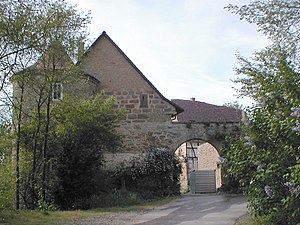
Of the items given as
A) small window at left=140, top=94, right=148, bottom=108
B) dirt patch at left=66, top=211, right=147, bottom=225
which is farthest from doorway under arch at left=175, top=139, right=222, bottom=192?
dirt patch at left=66, top=211, right=147, bottom=225

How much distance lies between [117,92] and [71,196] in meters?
8.14

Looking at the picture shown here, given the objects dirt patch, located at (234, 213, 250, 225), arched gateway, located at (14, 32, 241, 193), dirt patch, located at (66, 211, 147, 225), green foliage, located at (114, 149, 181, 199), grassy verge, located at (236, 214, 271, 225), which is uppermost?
arched gateway, located at (14, 32, 241, 193)

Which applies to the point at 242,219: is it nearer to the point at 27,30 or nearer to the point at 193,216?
the point at 193,216

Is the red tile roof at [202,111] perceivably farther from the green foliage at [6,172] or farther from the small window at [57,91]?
the green foliage at [6,172]

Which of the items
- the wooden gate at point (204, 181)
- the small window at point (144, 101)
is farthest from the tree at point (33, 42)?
the wooden gate at point (204, 181)

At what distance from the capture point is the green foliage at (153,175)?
2239cm

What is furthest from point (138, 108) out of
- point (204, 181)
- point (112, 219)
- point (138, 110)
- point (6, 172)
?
point (112, 219)

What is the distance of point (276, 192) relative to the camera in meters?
8.70

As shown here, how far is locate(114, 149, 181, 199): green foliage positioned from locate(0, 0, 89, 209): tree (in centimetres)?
550

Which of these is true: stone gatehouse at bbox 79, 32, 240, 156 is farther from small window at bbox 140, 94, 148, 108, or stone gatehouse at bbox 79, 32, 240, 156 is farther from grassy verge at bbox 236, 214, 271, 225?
grassy verge at bbox 236, 214, 271, 225

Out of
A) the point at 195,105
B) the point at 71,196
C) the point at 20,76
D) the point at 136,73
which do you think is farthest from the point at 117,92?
the point at 195,105

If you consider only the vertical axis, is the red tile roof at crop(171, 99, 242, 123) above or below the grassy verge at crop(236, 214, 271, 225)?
above

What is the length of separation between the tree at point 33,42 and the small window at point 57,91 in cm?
38

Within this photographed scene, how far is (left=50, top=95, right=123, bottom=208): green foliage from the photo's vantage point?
62.5ft
